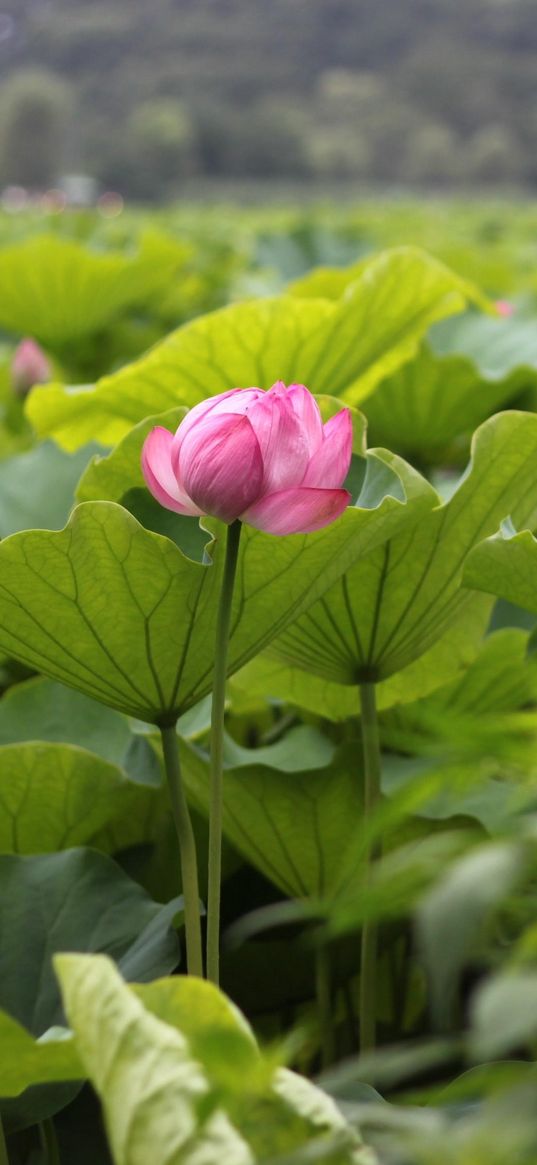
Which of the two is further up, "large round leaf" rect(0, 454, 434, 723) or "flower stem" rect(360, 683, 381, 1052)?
"large round leaf" rect(0, 454, 434, 723)

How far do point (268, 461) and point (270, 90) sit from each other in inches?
1361

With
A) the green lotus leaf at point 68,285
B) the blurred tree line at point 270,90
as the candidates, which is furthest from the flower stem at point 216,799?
the blurred tree line at point 270,90

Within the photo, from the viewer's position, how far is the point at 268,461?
49 centimetres

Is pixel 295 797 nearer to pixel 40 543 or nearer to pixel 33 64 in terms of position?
pixel 40 543

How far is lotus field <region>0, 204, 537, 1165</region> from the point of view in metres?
0.31

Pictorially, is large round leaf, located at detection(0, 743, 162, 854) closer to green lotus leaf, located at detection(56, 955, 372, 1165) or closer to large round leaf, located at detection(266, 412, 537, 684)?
large round leaf, located at detection(266, 412, 537, 684)

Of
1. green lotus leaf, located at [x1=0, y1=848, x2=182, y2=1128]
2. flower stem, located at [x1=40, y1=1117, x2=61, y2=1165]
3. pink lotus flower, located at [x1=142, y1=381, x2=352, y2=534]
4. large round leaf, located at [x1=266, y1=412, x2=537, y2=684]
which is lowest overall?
flower stem, located at [x1=40, y1=1117, x2=61, y2=1165]

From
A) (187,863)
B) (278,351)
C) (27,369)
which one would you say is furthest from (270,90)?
(187,863)

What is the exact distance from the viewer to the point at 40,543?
531 mm

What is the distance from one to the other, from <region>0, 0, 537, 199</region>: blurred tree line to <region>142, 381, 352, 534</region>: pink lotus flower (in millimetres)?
24074

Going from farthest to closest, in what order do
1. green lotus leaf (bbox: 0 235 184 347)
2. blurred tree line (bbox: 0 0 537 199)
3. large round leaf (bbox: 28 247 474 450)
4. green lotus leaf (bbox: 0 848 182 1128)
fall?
1. blurred tree line (bbox: 0 0 537 199)
2. green lotus leaf (bbox: 0 235 184 347)
3. large round leaf (bbox: 28 247 474 450)
4. green lotus leaf (bbox: 0 848 182 1128)

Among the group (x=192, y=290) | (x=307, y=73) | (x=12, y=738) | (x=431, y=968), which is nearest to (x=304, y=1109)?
(x=431, y=968)

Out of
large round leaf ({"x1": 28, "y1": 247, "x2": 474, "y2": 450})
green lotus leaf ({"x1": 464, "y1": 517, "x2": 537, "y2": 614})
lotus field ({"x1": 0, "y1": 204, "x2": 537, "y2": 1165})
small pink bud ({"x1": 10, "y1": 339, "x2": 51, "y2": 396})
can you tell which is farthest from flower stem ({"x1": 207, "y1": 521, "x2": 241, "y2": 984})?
small pink bud ({"x1": 10, "y1": 339, "x2": 51, "y2": 396})

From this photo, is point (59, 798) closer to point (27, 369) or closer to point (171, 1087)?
point (171, 1087)
